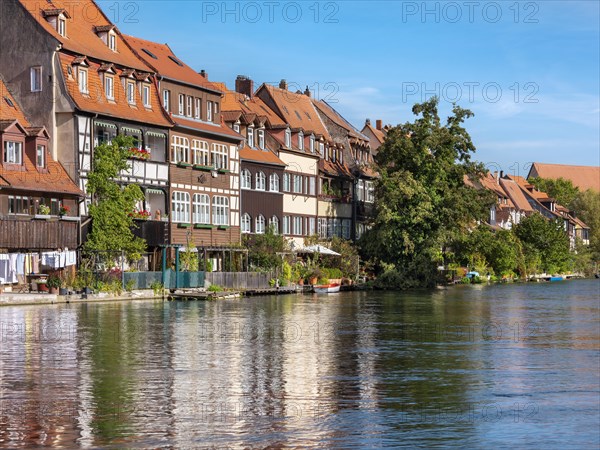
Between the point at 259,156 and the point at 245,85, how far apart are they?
11075 mm

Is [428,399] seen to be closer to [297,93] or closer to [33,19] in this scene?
[33,19]

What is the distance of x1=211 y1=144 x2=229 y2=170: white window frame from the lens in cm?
7125

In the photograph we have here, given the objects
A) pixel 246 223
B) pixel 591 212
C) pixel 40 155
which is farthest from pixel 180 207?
pixel 591 212

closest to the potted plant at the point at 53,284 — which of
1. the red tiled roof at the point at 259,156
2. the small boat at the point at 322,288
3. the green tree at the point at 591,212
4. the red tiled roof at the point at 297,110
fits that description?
the small boat at the point at 322,288

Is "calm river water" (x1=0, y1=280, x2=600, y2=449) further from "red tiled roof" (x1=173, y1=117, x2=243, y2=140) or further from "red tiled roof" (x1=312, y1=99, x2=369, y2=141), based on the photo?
"red tiled roof" (x1=312, y1=99, x2=369, y2=141)

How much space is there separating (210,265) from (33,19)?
19.7 m

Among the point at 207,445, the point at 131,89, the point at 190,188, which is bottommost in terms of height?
the point at 207,445

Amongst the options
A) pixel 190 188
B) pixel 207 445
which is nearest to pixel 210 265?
pixel 190 188

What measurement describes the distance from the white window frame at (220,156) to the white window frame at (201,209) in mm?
2540

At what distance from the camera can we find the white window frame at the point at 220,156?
71250 millimetres

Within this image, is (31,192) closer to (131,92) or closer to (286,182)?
(131,92)

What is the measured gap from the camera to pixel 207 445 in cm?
1681

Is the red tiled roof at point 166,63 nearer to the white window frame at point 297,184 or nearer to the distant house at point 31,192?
the distant house at point 31,192

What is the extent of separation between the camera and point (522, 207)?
528ft
